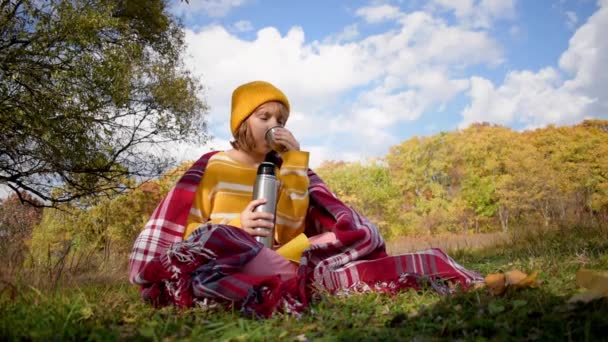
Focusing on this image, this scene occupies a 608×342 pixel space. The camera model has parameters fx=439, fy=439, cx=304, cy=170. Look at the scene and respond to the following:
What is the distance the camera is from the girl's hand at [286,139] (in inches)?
116

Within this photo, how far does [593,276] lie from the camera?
2.29m

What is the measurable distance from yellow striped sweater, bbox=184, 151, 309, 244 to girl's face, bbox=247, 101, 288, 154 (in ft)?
0.65

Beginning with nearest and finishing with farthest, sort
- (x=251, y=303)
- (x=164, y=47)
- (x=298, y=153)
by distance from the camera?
(x=251, y=303), (x=298, y=153), (x=164, y=47)

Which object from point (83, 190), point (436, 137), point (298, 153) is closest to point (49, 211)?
point (83, 190)

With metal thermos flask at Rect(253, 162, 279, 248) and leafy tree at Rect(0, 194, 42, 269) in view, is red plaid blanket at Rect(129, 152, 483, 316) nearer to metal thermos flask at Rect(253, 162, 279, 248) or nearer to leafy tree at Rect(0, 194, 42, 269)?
metal thermos flask at Rect(253, 162, 279, 248)

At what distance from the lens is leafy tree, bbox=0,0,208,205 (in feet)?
27.9

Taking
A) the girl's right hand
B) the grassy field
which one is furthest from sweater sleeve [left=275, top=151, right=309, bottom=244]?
the grassy field

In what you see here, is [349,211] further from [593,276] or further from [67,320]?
[67,320]

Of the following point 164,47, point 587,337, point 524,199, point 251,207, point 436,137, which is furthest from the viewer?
point 436,137

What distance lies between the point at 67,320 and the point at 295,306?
1.00 meters

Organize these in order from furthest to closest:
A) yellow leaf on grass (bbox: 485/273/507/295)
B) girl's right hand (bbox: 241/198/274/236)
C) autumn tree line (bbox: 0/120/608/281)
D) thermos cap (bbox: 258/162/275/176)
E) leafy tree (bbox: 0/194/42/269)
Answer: autumn tree line (bbox: 0/120/608/281) → leafy tree (bbox: 0/194/42/269) → thermos cap (bbox: 258/162/275/176) → girl's right hand (bbox: 241/198/274/236) → yellow leaf on grass (bbox: 485/273/507/295)

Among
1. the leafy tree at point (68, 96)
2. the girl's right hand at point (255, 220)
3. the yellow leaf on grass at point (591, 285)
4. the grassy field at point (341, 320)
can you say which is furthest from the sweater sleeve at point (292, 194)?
the leafy tree at point (68, 96)

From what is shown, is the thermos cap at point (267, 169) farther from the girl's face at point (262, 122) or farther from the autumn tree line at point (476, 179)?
the autumn tree line at point (476, 179)

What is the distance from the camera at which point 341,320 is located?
6.50 ft
